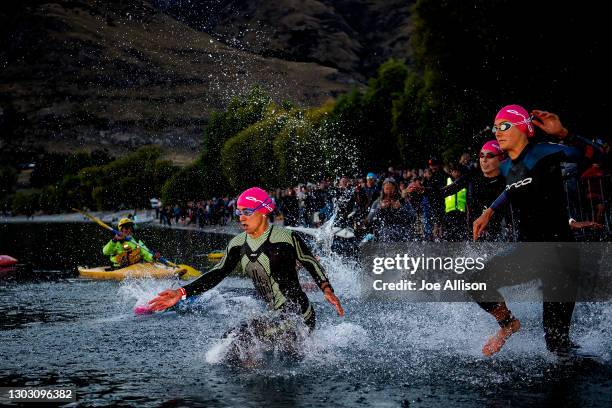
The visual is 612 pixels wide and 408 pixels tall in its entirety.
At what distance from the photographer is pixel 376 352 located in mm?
8562

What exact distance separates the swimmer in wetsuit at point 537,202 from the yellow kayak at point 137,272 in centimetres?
1037

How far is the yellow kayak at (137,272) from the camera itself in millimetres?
18047

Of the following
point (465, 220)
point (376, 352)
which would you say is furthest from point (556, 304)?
point (465, 220)

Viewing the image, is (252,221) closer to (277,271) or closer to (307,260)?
(277,271)

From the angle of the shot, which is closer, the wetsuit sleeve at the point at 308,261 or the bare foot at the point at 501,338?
the bare foot at the point at 501,338

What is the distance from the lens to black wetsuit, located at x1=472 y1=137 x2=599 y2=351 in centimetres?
736

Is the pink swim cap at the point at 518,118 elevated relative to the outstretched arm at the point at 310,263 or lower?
elevated

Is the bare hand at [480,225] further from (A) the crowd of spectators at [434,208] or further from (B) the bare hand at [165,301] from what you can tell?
(B) the bare hand at [165,301]

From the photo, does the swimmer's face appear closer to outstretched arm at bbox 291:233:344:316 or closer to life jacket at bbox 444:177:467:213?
outstretched arm at bbox 291:233:344:316

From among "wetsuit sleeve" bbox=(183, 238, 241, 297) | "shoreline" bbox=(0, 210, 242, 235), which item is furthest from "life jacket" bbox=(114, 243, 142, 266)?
"shoreline" bbox=(0, 210, 242, 235)

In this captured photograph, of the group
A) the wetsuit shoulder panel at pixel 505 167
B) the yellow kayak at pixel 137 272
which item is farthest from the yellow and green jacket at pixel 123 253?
the wetsuit shoulder panel at pixel 505 167

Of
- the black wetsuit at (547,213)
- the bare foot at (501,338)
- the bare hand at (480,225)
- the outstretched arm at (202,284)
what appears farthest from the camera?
the outstretched arm at (202,284)

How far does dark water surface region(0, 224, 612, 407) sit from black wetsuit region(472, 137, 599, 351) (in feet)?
1.42

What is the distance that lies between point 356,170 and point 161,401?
245 ft
